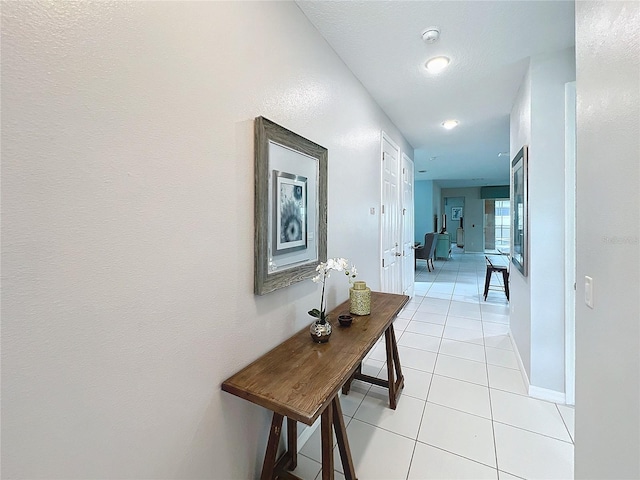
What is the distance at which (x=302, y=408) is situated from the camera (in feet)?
3.20

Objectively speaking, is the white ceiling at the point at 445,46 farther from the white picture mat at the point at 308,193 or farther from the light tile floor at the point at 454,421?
the light tile floor at the point at 454,421

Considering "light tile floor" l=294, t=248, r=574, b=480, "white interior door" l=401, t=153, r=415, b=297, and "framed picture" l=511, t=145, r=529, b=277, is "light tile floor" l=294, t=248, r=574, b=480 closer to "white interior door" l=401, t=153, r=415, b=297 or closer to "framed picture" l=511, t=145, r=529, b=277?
"framed picture" l=511, t=145, r=529, b=277

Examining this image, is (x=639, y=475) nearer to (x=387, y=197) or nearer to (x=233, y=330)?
(x=233, y=330)

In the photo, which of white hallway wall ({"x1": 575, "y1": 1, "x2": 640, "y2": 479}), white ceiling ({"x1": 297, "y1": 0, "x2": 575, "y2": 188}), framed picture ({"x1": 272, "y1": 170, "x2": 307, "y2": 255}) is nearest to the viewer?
white hallway wall ({"x1": 575, "y1": 1, "x2": 640, "y2": 479})

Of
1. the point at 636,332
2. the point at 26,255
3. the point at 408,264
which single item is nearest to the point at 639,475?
the point at 636,332

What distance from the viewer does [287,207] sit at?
1484 mm

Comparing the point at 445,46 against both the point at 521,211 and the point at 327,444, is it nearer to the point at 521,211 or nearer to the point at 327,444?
the point at 521,211

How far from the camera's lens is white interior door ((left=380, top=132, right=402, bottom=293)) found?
3105mm

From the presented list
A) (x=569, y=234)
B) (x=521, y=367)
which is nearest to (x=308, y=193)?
(x=569, y=234)

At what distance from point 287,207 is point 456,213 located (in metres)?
11.4

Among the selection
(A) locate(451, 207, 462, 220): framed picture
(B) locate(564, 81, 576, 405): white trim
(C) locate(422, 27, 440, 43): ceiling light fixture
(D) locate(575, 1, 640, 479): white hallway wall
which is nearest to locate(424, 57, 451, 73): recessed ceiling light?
(C) locate(422, 27, 440, 43): ceiling light fixture

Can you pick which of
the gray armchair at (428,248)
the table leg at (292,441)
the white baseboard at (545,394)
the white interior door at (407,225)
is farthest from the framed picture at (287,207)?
the gray armchair at (428,248)

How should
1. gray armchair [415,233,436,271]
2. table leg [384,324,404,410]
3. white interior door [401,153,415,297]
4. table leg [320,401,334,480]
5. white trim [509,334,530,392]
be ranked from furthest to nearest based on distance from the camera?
gray armchair [415,233,436,271]
white interior door [401,153,415,297]
white trim [509,334,530,392]
table leg [384,324,404,410]
table leg [320,401,334,480]

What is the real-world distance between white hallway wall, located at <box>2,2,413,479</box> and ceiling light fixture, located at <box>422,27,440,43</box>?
0.97 meters
